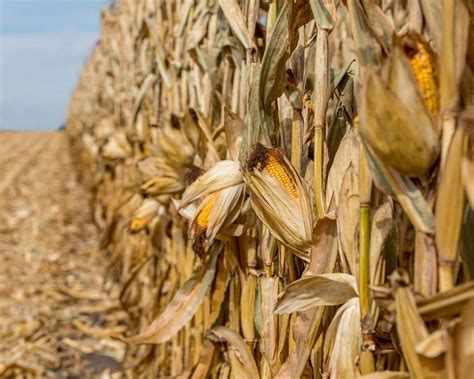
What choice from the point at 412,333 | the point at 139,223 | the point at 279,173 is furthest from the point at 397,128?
the point at 139,223

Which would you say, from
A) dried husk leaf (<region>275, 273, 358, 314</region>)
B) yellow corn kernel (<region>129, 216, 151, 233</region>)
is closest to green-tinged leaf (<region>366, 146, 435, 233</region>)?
dried husk leaf (<region>275, 273, 358, 314</region>)

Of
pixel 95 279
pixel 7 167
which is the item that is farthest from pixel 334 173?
pixel 7 167

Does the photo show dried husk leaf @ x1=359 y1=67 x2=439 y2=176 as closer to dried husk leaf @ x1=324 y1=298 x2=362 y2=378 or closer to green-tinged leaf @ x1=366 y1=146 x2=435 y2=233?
green-tinged leaf @ x1=366 y1=146 x2=435 y2=233

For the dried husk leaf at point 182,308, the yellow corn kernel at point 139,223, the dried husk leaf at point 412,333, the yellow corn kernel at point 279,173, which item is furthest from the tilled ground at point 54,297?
the dried husk leaf at point 412,333

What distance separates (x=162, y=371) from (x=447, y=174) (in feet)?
4.87

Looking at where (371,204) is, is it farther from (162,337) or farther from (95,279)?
(95,279)

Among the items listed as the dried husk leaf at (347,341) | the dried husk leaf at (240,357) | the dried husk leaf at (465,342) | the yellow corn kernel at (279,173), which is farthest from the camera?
the dried husk leaf at (240,357)

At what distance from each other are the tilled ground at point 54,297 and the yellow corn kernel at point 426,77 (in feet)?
3.60

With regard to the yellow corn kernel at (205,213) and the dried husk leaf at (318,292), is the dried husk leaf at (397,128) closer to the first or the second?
the dried husk leaf at (318,292)

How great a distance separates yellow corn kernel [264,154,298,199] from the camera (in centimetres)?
79

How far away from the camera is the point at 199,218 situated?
1.08 meters

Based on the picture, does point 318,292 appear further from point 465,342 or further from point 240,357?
point 240,357

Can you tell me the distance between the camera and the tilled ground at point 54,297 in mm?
2482

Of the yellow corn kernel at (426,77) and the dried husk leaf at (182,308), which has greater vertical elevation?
the yellow corn kernel at (426,77)
